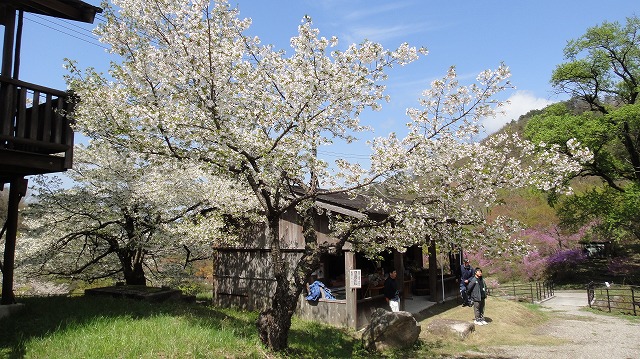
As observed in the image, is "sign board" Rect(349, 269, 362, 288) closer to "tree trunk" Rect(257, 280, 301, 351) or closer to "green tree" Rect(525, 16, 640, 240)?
"tree trunk" Rect(257, 280, 301, 351)

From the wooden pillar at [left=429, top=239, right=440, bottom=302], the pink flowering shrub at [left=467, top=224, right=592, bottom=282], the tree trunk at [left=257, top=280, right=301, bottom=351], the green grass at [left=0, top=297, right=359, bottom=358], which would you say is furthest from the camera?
the pink flowering shrub at [left=467, top=224, right=592, bottom=282]

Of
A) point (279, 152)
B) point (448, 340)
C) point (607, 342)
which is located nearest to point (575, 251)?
point (607, 342)

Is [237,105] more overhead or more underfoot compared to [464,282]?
more overhead

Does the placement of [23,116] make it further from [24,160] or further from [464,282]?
[464,282]

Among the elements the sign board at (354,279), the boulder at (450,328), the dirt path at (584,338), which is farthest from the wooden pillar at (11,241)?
the dirt path at (584,338)

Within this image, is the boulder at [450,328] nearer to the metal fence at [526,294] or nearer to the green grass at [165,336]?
the green grass at [165,336]

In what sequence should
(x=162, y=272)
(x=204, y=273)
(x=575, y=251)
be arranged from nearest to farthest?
(x=162, y=272) < (x=204, y=273) < (x=575, y=251)

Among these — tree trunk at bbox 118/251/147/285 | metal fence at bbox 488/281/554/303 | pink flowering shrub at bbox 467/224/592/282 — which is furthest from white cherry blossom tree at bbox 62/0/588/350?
pink flowering shrub at bbox 467/224/592/282

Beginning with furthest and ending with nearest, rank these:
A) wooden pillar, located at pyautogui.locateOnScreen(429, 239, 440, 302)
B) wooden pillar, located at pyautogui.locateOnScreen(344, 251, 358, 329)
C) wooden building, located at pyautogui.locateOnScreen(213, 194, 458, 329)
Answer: wooden pillar, located at pyautogui.locateOnScreen(429, 239, 440, 302) → wooden building, located at pyautogui.locateOnScreen(213, 194, 458, 329) → wooden pillar, located at pyautogui.locateOnScreen(344, 251, 358, 329)

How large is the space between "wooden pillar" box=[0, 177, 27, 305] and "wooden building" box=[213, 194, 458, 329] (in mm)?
6898

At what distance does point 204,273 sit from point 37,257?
594 inches

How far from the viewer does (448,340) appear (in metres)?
12.5

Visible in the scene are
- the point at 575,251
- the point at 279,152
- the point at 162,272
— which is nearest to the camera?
the point at 279,152

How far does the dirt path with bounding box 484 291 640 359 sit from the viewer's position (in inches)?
435
